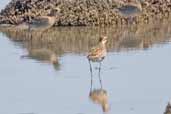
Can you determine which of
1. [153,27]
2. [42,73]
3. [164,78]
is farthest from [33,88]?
[153,27]

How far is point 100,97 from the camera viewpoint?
36.8ft

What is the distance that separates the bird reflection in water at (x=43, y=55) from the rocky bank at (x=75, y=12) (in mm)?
3302

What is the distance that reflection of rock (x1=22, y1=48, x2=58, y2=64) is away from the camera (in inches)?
567

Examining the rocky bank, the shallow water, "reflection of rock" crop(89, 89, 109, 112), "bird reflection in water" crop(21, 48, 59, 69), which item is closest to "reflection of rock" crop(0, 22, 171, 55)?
the shallow water

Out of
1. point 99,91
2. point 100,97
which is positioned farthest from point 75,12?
point 100,97

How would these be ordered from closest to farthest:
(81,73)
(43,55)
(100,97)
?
(100,97), (81,73), (43,55)

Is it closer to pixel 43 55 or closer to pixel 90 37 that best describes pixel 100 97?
pixel 43 55

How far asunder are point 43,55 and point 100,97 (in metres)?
3.89

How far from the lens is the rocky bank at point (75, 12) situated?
1875 cm

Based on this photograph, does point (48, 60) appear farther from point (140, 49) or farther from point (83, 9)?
point (83, 9)

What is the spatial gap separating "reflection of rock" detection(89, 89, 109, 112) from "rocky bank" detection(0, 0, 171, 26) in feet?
23.4

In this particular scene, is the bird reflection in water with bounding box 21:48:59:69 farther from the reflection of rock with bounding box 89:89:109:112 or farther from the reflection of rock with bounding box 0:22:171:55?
the reflection of rock with bounding box 89:89:109:112

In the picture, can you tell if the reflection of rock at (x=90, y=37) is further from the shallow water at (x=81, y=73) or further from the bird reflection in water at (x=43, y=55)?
the bird reflection in water at (x=43, y=55)

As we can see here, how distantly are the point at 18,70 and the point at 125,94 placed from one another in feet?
8.51
